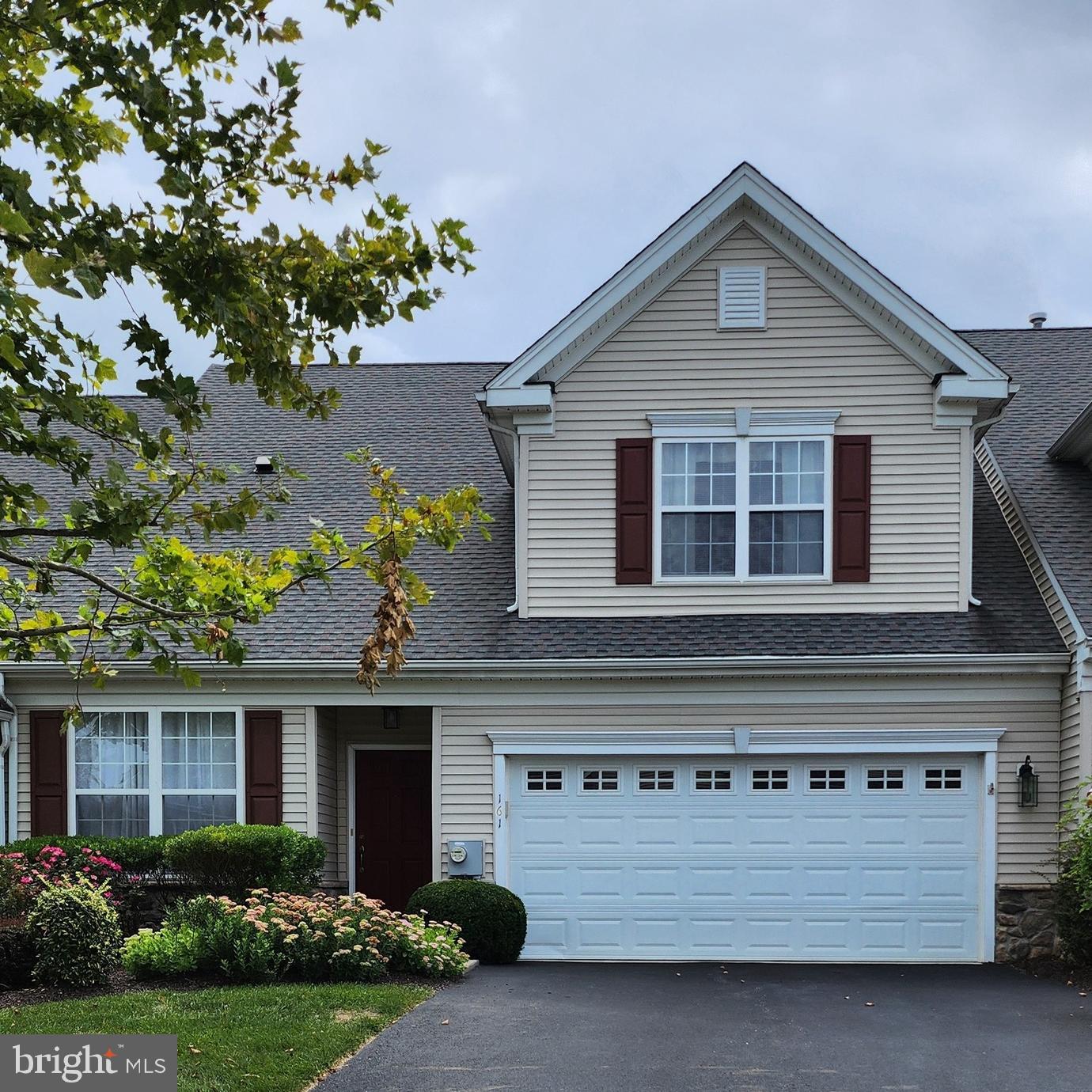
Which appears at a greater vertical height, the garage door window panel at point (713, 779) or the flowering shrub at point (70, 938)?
the garage door window panel at point (713, 779)

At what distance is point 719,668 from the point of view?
13594mm

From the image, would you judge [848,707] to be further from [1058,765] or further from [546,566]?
[546,566]

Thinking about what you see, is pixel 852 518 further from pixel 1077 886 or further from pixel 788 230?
pixel 1077 886

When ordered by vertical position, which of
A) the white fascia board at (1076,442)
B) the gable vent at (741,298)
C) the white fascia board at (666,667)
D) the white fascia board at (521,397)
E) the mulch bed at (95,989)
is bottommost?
the mulch bed at (95,989)

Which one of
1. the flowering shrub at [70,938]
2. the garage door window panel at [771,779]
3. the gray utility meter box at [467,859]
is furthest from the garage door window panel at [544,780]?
the flowering shrub at [70,938]

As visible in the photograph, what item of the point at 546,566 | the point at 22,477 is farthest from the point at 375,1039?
the point at 22,477

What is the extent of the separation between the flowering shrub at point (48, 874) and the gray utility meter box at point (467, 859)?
323cm

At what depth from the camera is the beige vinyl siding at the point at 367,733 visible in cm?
1540

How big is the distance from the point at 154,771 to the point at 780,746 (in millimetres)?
6576

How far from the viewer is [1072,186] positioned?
57.0 ft

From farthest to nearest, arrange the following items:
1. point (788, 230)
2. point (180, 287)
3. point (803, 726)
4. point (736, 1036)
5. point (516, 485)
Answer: point (516, 485), point (788, 230), point (803, 726), point (736, 1036), point (180, 287)

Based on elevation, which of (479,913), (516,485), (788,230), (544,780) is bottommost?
(479,913)

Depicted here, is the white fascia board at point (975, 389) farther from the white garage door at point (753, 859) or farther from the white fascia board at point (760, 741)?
the white garage door at point (753, 859)

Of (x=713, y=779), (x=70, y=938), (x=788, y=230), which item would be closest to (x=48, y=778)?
(x=70, y=938)
